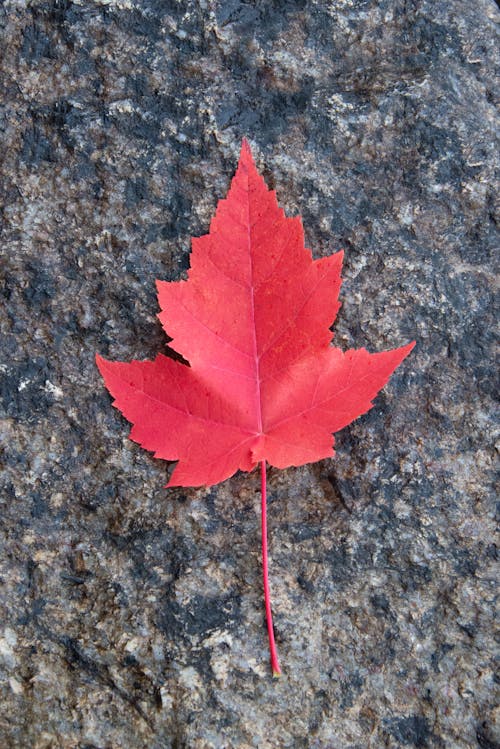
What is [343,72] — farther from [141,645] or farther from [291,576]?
[141,645]

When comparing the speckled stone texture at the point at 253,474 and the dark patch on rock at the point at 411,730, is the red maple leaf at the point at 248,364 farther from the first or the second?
the dark patch on rock at the point at 411,730

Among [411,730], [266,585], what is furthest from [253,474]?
[411,730]

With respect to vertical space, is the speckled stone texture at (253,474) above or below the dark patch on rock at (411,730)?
above

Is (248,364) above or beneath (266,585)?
above

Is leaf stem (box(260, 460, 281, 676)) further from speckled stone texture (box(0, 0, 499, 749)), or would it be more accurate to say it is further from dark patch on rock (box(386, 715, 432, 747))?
dark patch on rock (box(386, 715, 432, 747))

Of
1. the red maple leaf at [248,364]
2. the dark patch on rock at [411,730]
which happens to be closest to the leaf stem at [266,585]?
the red maple leaf at [248,364]

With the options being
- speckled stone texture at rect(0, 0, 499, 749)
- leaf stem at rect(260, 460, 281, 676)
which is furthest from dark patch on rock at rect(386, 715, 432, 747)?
leaf stem at rect(260, 460, 281, 676)

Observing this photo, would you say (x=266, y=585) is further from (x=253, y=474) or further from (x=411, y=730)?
(x=411, y=730)
